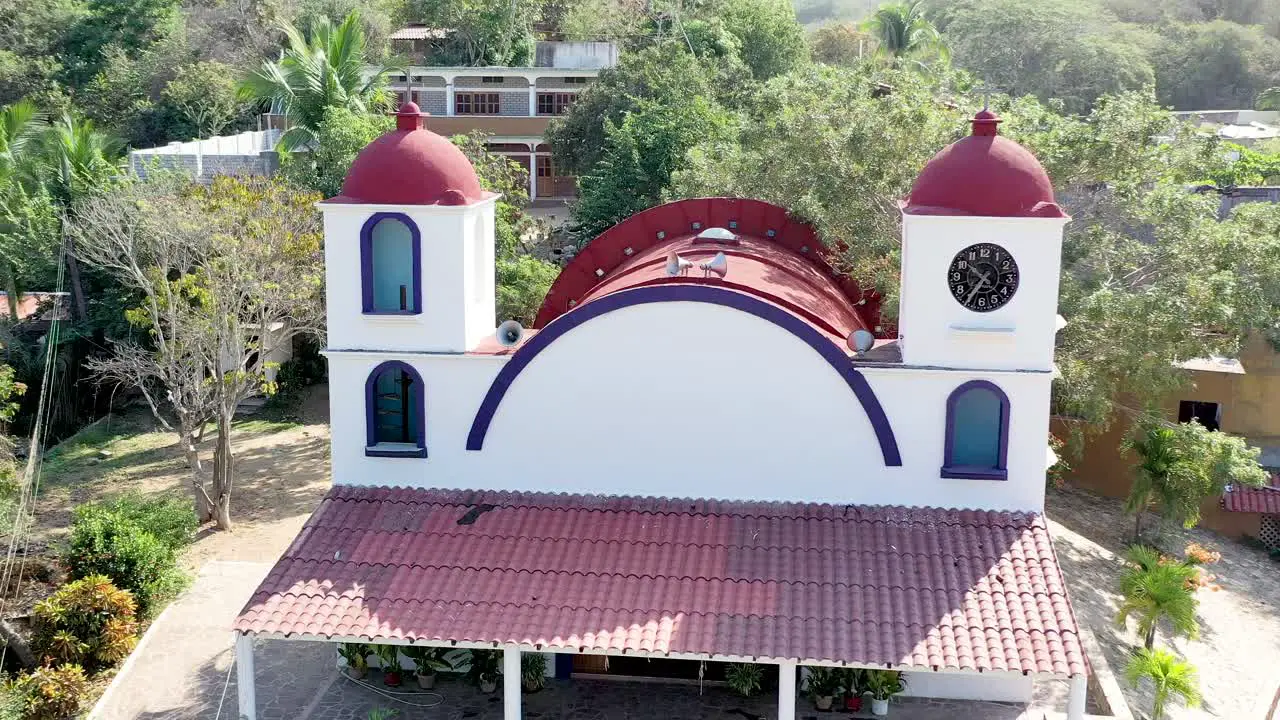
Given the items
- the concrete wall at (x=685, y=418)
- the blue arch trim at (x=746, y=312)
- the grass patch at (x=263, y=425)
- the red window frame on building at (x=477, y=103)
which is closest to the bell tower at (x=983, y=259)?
the concrete wall at (x=685, y=418)

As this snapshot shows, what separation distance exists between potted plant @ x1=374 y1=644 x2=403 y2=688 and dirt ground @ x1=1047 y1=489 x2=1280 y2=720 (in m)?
10.5

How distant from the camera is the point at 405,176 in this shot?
15797 millimetres

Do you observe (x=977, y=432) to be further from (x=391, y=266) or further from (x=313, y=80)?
(x=313, y=80)

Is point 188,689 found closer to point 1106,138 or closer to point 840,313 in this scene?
point 840,313

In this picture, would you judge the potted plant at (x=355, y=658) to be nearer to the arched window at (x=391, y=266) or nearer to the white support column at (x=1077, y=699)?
the arched window at (x=391, y=266)

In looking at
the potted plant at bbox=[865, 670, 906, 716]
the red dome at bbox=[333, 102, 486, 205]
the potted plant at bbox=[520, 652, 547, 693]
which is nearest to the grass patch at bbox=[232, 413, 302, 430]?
the red dome at bbox=[333, 102, 486, 205]

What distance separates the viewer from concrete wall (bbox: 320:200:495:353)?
626 inches

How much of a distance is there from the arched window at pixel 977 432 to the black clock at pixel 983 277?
1022mm

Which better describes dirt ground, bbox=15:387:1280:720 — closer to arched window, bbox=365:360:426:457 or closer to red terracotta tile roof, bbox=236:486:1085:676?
red terracotta tile roof, bbox=236:486:1085:676

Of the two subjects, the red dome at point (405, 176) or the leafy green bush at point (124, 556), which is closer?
the red dome at point (405, 176)

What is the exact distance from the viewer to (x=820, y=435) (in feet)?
51.0

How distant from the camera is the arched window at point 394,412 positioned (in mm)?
16203

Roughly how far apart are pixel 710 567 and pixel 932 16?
238ft

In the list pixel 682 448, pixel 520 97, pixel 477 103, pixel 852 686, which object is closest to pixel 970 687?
pixel 852 686
